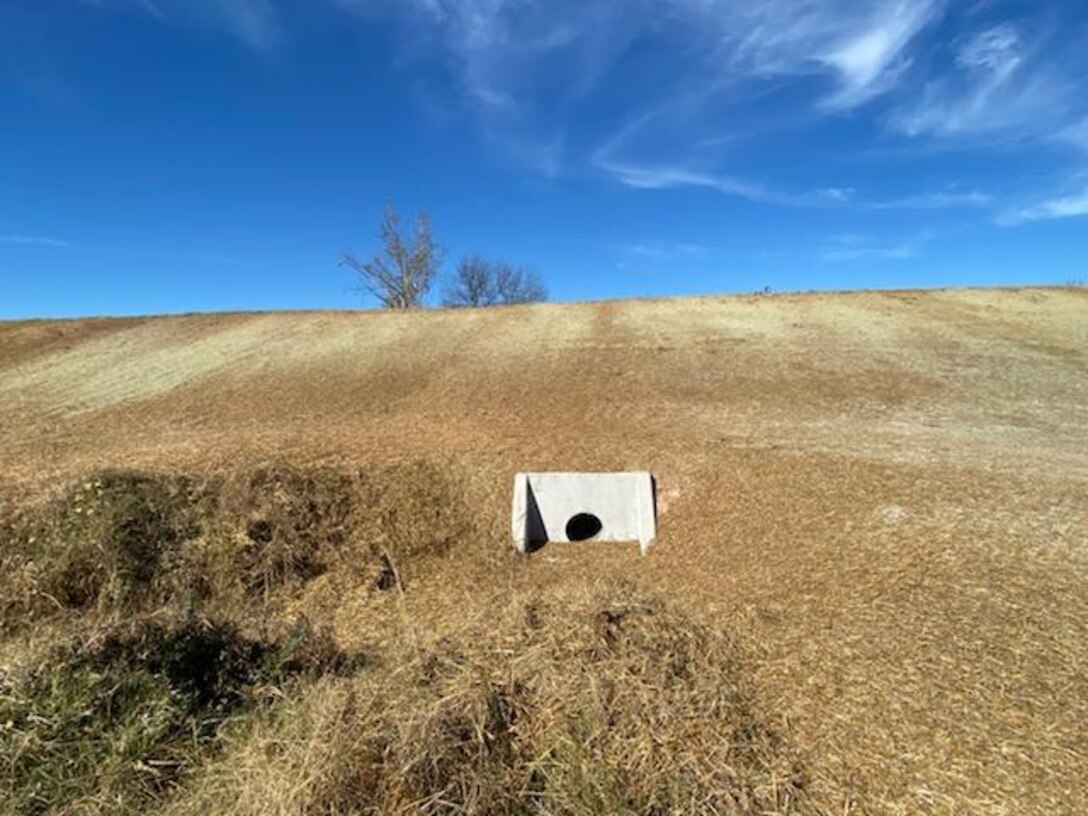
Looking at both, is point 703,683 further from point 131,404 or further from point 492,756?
point 131,404

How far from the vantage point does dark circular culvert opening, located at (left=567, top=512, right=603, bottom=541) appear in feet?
27.6

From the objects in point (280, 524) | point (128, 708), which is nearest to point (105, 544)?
point (280, 524)

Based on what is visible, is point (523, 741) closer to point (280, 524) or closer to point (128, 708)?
point (128, 708)

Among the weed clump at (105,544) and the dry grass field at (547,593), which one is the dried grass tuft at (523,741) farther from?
the weed clump at (105,544)

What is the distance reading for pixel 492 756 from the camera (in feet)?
12.7

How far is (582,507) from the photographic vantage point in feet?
27.5

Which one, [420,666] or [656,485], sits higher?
[656,485]

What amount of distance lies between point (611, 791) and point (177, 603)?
15.1 ft

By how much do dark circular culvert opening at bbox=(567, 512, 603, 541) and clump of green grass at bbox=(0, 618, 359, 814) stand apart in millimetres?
3495

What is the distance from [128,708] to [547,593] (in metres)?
3.27

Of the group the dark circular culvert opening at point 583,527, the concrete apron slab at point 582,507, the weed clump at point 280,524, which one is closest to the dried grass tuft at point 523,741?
the weed clump at point 280,524

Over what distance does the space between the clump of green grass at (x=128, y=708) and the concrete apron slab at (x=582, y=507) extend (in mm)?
3162

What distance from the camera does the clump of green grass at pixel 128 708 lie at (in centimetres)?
377

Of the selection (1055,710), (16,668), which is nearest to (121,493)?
(16,668)
